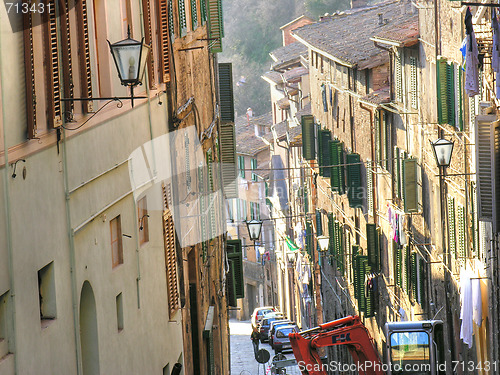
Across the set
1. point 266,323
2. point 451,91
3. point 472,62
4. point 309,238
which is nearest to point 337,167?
point 309,238

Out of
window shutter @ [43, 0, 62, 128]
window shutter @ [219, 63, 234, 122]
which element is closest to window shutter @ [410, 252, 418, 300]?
window shutter @ [219, 63, 234, 122]

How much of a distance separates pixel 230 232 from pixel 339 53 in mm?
28832

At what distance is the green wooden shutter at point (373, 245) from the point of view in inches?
997

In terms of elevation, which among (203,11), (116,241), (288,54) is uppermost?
(203,11)

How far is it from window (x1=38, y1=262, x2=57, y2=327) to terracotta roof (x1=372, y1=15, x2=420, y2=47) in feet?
45.9

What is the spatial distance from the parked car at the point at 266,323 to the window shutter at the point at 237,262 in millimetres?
11883

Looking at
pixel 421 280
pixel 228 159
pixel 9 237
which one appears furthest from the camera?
pixel 228 159

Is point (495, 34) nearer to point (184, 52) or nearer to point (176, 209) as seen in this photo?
point (176, 209)

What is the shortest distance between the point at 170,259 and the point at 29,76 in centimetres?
741

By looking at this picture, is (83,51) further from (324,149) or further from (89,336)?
(324,149)

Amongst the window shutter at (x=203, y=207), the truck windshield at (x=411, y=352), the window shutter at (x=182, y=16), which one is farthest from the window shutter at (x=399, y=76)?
the truck windshield at (x=411, y=352)

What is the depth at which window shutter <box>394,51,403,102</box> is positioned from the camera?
904 inches

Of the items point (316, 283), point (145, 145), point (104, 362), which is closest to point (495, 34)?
point (145, 145)

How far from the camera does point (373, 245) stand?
25391mm
